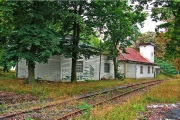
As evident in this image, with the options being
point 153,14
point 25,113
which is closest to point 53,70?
point 153,14

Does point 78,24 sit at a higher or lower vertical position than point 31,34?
higher

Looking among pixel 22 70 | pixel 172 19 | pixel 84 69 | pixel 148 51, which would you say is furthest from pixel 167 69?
pixel 172 19

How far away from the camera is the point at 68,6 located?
18.5 m

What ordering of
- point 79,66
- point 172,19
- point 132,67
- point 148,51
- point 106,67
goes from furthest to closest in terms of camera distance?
1. point 148,51
2. point 132,67
3. point 106,67
4. point 79,66
5. point 172,19

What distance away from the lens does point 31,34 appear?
14.2m

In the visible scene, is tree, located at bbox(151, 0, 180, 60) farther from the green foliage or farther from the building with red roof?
the green foliage

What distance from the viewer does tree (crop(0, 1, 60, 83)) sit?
46.0 ft

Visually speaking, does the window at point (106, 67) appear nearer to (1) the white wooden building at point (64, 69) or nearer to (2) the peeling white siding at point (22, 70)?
(1) the white wooden building at point (64, 69)

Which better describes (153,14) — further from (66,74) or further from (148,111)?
(66,74)

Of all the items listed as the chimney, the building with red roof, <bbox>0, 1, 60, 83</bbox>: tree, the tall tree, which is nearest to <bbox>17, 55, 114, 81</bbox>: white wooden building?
the tall tree

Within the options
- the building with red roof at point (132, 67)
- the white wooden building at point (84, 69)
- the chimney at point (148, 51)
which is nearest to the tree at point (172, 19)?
the white wooden building at point (84, 69)

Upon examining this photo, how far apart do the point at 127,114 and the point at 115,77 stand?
21717 mm

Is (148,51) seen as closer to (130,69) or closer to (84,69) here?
(130,69)

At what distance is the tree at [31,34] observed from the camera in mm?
14033
